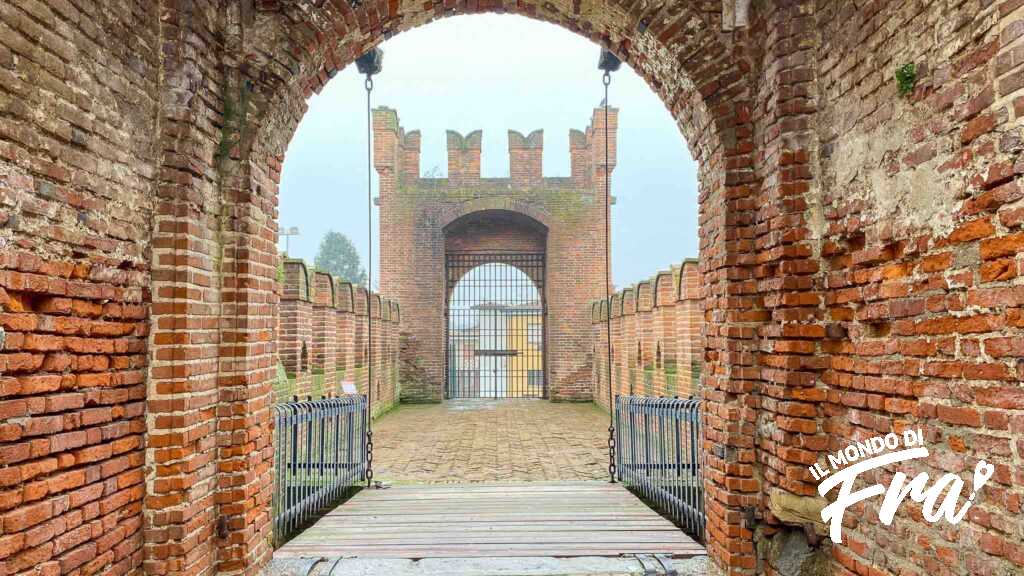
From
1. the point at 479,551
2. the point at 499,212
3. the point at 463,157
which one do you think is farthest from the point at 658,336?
the point at 463,157

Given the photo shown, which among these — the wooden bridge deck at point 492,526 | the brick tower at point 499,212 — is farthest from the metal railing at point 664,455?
the brick tower at point 499,212

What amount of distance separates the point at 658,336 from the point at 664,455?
4.98 metres

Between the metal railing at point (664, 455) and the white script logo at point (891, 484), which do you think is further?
the metal railing at point (664, 455)

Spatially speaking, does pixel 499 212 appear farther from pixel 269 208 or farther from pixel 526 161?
pixel 269 208

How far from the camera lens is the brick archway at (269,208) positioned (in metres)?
3.39

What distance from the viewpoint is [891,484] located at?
2.67 metres

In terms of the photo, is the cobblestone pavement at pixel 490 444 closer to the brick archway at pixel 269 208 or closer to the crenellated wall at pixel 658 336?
the crenellated wall at pixel 658 336

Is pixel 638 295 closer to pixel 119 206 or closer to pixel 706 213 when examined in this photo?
pixel 706 213

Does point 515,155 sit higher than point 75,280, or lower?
higher

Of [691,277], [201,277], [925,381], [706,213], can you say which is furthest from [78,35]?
[691,277]

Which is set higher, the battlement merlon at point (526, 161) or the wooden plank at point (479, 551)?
the battlement merlon at point (526, 161)

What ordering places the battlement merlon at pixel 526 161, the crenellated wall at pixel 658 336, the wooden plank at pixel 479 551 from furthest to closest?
the battlement merlon at pixel 526 161, the crenellated wall at pixel 658 336, the wooden plank at pixel 479 551

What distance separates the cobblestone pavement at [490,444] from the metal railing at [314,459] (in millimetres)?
1152

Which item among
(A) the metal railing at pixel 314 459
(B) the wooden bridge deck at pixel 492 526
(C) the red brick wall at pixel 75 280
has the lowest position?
(B) the wooden bridge deck at pixel 492 526
